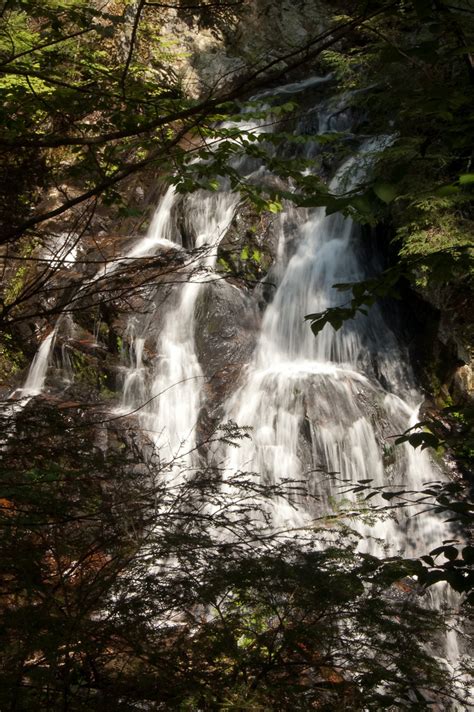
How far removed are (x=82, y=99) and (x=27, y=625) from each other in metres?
2.18

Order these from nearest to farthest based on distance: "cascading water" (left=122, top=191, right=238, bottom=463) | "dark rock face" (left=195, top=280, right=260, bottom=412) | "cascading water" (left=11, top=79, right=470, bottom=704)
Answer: "cascading water" (left=11, top=79, right=470, bottom=704) < "cascading water" (left=122, top=191, right=238, bottom=463) < "dark rock face" (left=195, top=280, right=260, bottom=412)

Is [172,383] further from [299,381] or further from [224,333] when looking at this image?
[299,381]

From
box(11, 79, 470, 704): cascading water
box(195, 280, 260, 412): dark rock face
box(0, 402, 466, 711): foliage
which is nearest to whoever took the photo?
box(0, 402, 466, 711): foliage

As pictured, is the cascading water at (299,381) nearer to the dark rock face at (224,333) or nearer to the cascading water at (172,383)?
the cascading water at (172,383)

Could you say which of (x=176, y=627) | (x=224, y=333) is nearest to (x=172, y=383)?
(x=224, y=333)

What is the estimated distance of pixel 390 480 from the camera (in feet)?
23.0

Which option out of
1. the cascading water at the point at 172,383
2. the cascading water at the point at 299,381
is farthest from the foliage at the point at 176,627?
the cascading water at the point at 172,383

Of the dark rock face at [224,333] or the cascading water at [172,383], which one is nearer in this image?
the cascading water at [172,383]

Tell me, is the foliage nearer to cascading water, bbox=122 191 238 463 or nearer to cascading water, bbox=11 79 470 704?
cascading water, bbox=11 79 470 704

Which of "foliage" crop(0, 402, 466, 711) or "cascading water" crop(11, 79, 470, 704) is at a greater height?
"cascading water" crop(11, 79, 470, 704)

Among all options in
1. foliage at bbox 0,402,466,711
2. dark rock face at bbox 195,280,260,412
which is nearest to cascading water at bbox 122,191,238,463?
dark rock face at bbox 195,280,260,412

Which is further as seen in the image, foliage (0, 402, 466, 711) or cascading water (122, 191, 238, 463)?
cascading water (122, 191, 238, 463)

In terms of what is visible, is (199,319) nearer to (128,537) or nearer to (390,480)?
(390,480)

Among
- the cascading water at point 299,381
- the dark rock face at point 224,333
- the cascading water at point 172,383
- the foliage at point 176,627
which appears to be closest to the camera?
the foliage at point 176,627
